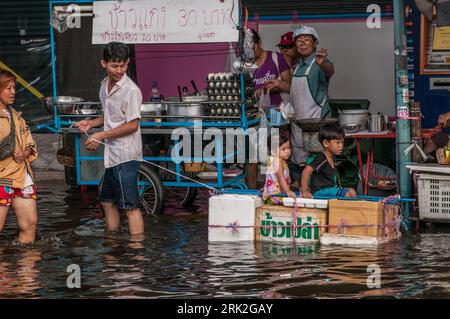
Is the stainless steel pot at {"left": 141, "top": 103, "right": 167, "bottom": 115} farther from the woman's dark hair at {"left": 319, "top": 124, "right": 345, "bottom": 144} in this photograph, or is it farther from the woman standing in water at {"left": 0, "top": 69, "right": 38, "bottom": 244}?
the woman's dark hair at {"left": 319, "top": 124, "right": 345, "bottom": 144}

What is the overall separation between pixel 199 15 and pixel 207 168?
6.34ft

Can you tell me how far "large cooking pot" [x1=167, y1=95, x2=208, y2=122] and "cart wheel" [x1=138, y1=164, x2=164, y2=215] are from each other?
26.7 inches

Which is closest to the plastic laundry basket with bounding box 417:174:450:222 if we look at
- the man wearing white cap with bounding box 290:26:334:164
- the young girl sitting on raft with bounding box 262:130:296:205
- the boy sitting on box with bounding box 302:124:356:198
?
the boy sitting on box with bounding box 302:124:356:198

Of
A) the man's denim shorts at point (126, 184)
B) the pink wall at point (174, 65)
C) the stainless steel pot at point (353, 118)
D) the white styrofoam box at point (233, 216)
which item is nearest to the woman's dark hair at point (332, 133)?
the white styrofoam box at point (233, 216)

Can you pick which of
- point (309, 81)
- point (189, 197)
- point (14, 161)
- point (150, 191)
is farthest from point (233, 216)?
point (309, 81)

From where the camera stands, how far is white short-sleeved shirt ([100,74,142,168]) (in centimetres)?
996

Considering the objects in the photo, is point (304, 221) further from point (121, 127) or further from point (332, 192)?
point (121, 127)

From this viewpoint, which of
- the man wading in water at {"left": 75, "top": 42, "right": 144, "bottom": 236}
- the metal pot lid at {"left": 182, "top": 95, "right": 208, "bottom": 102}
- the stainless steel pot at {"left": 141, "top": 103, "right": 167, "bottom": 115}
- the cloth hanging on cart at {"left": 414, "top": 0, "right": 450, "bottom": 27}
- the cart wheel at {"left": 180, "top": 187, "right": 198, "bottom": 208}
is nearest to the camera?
the man wading in water at {"left": 75, "top": 42, "right": 144, "bottom": 236}

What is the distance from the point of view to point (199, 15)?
37.1 feet

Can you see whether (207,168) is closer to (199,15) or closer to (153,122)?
(153,122)

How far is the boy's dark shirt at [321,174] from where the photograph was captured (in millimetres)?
10266

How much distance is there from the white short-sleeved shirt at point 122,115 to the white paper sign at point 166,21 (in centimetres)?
154

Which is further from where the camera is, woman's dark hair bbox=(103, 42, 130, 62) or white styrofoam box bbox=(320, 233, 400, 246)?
woman's dark hair bbox=(103, 42, 130, 62)

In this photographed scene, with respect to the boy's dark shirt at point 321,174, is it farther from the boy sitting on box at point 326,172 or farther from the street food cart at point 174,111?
the street food cart at point 174,111
